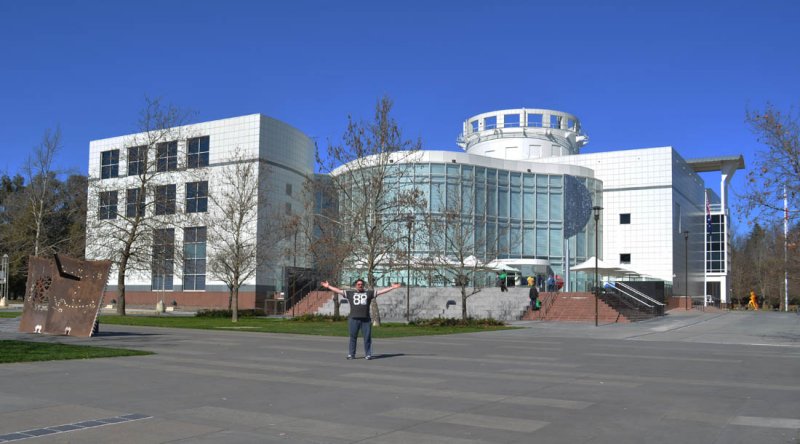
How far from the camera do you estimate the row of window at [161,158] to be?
140ft

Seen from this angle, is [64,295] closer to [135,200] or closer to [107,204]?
[135,200]

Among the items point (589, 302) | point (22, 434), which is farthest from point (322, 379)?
point (589, 302)

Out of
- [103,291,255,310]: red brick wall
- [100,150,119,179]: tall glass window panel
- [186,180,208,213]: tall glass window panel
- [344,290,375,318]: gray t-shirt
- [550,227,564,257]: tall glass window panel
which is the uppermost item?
[100,150,119,179]: tall glass window panel

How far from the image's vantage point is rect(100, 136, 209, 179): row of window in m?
42.5

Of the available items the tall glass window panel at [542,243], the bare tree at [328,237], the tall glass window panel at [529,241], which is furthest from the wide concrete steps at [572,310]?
the tall glass window panel at [542,243]

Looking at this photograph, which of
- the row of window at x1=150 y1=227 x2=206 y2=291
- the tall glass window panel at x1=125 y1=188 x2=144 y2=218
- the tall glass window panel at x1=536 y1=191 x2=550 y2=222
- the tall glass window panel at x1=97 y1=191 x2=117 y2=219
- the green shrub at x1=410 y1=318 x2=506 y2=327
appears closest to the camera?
the green shrub at x1=410 y1=318 x2=506 y2=327

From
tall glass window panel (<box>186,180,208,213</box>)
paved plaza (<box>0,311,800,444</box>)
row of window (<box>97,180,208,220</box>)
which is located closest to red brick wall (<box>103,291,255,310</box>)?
tall glass window panel (<box>186,180,208,213</box>)

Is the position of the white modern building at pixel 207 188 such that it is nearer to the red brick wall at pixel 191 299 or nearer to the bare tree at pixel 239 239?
the red brick wall at pixel 191 299

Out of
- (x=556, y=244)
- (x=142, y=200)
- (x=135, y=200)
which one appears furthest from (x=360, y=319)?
(x=556, y=244)

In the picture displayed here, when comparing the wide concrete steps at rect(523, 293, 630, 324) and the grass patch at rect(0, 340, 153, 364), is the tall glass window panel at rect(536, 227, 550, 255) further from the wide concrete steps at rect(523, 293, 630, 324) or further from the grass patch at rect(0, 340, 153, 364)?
the grass patch at rect(0, 340, 153, 364)

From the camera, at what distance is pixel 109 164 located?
63.2m

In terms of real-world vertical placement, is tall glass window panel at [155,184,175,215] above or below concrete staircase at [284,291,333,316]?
above

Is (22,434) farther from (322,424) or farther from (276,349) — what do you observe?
(276,349)

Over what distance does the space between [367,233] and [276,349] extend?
1547cm
